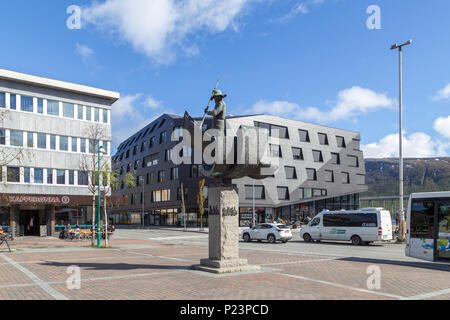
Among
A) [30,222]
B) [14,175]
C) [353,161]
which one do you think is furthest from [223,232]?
[353,161]

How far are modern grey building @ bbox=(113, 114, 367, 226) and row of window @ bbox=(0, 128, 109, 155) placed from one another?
71.1 feet

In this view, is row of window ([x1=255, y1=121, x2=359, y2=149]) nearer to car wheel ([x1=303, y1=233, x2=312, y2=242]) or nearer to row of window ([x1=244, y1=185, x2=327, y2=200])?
row of window ([x1=244, y1=185, x2=327, y2=200])

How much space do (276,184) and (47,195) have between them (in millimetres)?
33699

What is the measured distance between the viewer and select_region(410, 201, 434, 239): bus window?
1444 cm

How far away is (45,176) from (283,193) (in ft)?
115

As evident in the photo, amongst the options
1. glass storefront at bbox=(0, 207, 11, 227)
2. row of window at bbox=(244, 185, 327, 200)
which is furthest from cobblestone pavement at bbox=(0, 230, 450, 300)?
row of window at bbox=(244, 185, 327, 200)

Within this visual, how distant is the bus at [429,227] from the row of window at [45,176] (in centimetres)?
2354

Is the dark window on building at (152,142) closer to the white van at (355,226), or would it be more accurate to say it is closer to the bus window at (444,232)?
the white van at (355,226)

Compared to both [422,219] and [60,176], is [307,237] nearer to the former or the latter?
[422,219]

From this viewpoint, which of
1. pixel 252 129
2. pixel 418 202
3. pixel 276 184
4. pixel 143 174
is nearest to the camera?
pixel 252 129

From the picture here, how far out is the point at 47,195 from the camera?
3216 cm
